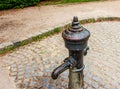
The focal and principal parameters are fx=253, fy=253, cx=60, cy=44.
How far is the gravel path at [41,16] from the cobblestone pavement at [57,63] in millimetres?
582

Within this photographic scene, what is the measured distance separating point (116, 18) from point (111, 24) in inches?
17.8

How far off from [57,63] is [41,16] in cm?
303

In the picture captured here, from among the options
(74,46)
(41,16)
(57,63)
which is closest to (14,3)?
(41,16)

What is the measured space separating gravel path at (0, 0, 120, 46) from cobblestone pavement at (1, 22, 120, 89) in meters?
0.58

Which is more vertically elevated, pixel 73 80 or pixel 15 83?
pixel 73 80

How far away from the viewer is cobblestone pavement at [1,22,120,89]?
3.91 m

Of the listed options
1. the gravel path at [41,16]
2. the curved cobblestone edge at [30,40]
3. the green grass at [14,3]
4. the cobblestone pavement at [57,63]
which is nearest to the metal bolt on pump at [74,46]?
the cobblestone pavement at [57,63]

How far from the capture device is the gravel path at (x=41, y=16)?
597 cm

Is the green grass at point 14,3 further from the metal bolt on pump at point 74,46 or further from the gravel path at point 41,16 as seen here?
the metal bolt on pump at point 74,46

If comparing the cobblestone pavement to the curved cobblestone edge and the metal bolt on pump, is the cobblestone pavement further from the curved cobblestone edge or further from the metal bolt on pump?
the metal bolt on pump

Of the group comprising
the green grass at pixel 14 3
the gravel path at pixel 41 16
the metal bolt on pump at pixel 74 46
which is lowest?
the gravel path at pixel 41 16

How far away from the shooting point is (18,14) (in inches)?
293

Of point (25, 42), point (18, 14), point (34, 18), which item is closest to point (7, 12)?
point (18, 14)

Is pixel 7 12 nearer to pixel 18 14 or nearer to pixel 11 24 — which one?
pixel 18 14
